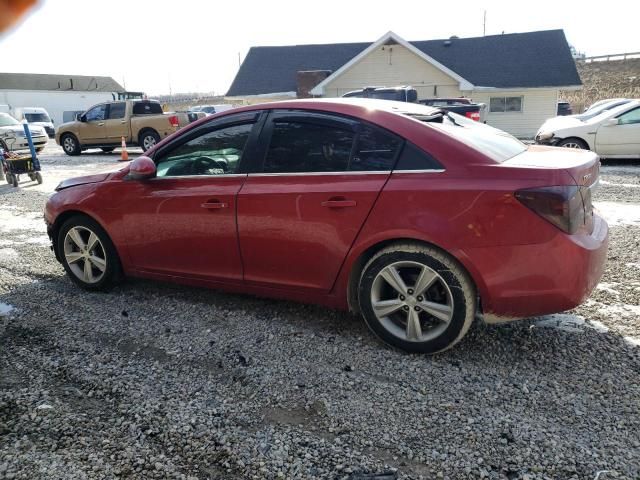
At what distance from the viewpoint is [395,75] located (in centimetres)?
2505

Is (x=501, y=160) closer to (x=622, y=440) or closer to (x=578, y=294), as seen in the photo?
(x=578, y=294)

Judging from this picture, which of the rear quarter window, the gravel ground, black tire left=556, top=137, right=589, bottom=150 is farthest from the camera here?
the rear quarter window

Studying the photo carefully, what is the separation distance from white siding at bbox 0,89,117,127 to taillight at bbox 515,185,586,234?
53.1m

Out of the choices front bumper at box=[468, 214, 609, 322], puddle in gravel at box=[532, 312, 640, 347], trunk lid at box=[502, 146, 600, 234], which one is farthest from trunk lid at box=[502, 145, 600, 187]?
puddle in gravel at box=[532, 312, 640, 347]

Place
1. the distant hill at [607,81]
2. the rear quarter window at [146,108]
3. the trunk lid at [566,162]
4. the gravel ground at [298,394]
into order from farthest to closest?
the distant hill at [607,81] → the rear quarter window at [146,108] → the trunk lid at [566,162] → the gravel ground at [298,394]

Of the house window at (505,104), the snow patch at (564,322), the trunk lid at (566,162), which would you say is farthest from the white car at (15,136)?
the house window at (505,104)

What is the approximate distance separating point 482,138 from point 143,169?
8.35ft

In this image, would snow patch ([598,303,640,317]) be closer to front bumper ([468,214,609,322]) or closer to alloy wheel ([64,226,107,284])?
front bumper ([468,214,609,322])

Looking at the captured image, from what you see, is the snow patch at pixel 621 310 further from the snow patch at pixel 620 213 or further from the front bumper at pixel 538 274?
the snow patch at pixel 620 213

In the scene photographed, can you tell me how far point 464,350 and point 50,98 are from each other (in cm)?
5901

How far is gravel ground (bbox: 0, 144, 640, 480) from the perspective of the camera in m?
2.33

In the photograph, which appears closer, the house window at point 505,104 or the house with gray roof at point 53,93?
the house window at point 505,104

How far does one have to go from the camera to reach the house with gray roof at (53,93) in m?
50.6

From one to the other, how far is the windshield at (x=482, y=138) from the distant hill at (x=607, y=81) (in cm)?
4074
